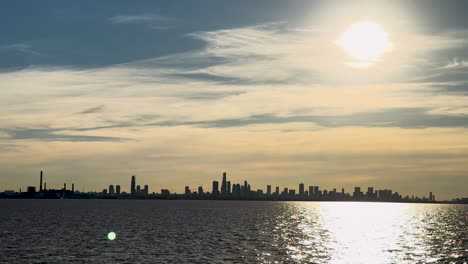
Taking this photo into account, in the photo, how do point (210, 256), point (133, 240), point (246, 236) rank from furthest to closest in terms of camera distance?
point (246, 236) < point (133, 240) < point (210, 256)

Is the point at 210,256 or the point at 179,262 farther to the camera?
the point at 210,256

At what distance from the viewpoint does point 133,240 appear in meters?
124

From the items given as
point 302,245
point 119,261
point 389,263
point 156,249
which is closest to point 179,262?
point 119,261

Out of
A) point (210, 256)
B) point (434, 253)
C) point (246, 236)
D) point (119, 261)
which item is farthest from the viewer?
point (246, 236)

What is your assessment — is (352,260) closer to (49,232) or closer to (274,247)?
(274,247)

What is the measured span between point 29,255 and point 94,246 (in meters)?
16.8

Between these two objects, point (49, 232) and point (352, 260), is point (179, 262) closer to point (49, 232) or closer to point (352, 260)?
point (352, 260)

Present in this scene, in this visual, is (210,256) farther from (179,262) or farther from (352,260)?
(352,260)

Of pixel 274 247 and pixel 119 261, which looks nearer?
pixel 119 261

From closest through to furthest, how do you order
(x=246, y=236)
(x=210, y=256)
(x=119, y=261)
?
(x=119, y=261) → (x=210, y=256) → (x=246, y=236)

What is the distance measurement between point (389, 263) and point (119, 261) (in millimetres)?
41857

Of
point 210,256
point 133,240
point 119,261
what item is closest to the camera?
point 119,261

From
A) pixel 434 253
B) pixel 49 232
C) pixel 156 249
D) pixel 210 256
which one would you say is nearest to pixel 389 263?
pixel 434 253

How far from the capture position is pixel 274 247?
117 meters
